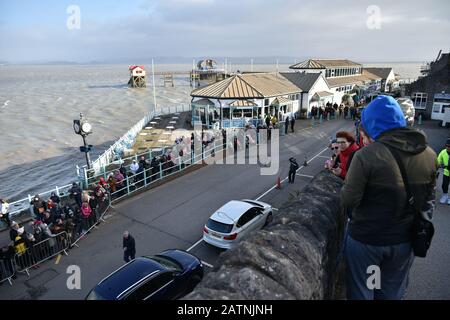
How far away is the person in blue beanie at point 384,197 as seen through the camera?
8.79 ft

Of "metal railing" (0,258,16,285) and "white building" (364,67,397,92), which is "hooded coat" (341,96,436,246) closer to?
"metal railing" (0,258,16,285)

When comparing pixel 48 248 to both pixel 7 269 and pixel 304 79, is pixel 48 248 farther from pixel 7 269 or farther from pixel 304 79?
pixel 304 79

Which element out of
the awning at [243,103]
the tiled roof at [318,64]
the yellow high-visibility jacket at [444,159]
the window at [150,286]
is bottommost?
the window at [150,286]

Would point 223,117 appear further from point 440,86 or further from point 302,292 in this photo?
point 302,292

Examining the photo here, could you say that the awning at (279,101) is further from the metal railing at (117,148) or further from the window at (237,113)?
the metal railing at (117,148)

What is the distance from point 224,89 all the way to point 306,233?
29597mm

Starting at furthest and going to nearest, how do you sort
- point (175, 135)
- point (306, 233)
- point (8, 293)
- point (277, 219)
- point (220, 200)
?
1. point (175, 135)
2. point (220, 200)
3. point (8, 293)
4. point (277, 219)
5. point (306, 233)

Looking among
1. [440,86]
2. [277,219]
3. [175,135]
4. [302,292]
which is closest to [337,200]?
[277,219]

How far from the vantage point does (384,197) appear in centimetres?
272

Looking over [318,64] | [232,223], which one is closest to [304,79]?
[318,64]

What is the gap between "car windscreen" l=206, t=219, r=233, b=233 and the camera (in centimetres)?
1124

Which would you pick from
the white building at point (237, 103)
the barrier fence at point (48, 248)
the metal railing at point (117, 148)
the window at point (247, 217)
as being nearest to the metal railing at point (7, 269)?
the barrier fence at point (48, 248)

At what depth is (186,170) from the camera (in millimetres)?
20078

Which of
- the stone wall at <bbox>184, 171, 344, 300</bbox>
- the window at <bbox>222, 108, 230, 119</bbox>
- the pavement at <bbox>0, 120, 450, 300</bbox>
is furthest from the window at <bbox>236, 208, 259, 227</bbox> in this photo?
the window at <bbox>222, 108, 230, 119</bbox>
